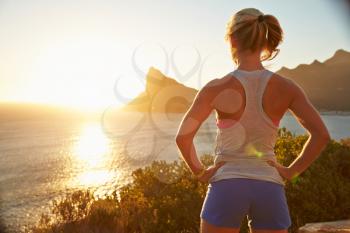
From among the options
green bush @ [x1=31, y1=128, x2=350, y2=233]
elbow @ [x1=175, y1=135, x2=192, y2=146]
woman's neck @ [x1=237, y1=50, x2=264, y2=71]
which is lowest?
green bush @ [x1=31, y1=128, x2=350, y2=233]

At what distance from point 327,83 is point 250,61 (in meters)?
184

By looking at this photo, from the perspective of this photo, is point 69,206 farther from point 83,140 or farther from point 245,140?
point 83,140

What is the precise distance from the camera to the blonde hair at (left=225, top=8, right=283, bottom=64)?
2.11 meters

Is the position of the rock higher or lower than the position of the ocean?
lower

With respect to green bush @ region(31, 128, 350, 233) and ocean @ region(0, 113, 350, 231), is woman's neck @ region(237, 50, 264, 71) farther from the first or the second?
ocean @ region(0, 113, 350, 231)

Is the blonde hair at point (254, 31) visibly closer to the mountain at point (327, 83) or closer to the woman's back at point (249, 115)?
the woman's back at point (249, 115)

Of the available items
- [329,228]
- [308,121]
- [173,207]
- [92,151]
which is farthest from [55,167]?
[308,121]

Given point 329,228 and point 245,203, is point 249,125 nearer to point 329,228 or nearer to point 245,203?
point 245,203

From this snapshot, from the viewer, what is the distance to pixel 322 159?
29.2 ft

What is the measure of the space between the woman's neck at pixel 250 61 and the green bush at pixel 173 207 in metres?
4.89

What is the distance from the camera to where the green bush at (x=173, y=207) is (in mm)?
7176

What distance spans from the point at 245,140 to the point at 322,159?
24.5ft

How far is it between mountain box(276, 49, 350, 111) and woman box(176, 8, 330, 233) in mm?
168231

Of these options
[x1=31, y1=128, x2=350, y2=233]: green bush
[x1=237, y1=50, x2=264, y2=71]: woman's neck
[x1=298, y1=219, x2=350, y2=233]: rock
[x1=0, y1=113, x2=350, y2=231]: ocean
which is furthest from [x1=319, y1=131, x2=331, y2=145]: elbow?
[x1=0, y1=113, x2=350, y2=231]: ocean
